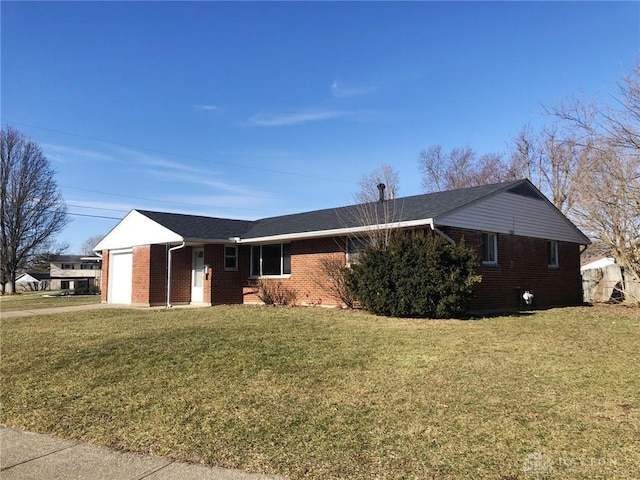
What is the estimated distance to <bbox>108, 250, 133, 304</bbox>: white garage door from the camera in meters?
20.0

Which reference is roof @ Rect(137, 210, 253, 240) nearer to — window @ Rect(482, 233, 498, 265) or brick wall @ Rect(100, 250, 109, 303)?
brick wall @ Rect(100, 250, 109, 303)

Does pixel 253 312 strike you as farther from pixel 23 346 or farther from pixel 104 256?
pixel 104 256

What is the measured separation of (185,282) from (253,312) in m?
5.93

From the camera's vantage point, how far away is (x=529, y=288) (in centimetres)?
1611

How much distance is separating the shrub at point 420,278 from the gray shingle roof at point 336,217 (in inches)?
48.1

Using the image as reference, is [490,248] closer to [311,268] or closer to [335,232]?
[335,232]

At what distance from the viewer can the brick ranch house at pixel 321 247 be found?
14.4 metres

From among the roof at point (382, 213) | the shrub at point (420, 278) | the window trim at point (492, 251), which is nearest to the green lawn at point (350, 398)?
the shrub at point (420, 278)

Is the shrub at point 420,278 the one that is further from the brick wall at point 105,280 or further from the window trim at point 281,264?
the brick wall at point 105,280

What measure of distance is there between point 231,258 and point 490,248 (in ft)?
31.5

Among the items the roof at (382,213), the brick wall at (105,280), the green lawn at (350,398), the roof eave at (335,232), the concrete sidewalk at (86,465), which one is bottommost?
the concrete sidewalk at (86,465)

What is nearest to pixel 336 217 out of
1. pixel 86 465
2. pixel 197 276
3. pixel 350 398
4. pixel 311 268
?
pixel 311 268

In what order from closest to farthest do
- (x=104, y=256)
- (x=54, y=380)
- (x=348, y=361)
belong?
1. (x=54, y=380)
2. (x=348, y=361)
3. (x=104, y=256)

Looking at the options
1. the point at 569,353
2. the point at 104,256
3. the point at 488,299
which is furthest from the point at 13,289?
the point at 569,353
